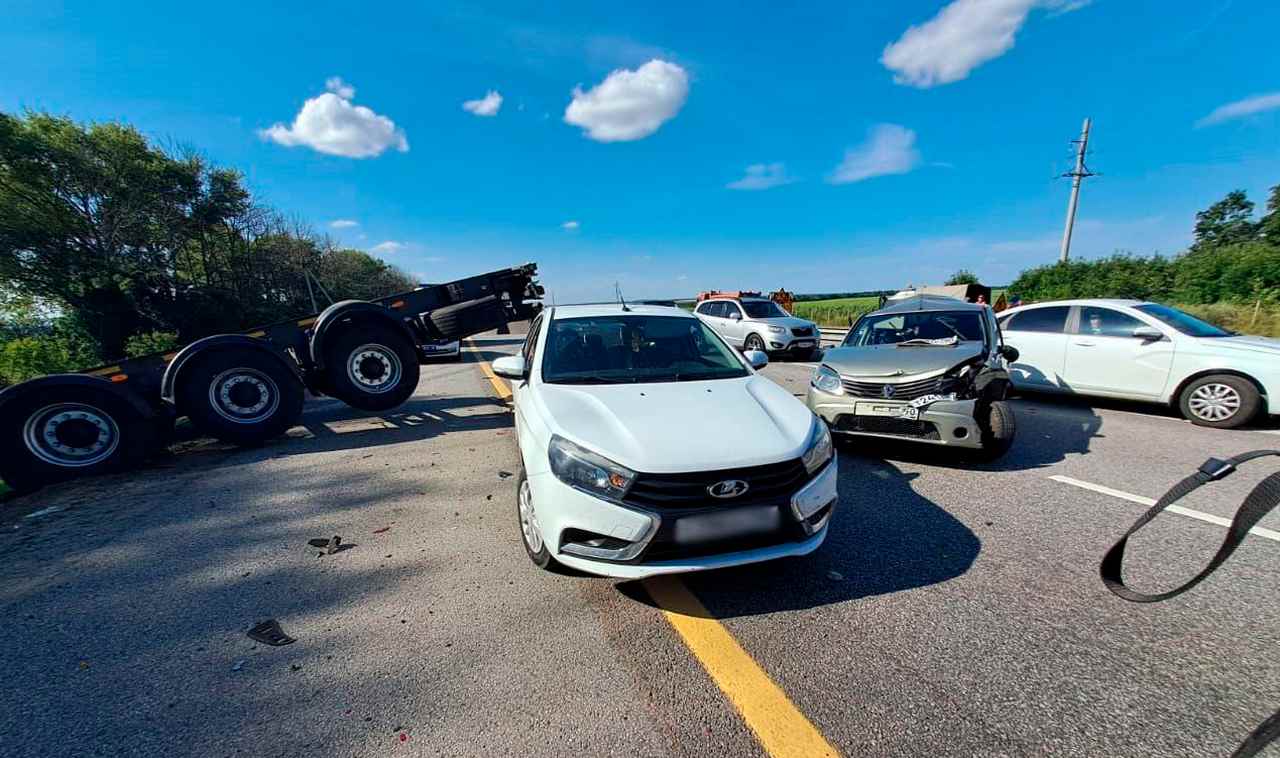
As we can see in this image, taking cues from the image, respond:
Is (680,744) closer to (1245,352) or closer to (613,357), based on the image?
(613,357)

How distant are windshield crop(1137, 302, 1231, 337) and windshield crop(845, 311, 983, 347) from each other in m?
2.65

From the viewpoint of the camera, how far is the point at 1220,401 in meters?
5.29

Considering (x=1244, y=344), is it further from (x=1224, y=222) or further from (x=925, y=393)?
(x=1224, y=222)

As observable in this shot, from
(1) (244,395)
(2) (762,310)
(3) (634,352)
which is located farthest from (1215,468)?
(2) (762,310)

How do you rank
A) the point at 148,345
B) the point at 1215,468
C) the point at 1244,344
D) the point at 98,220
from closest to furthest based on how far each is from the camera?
the point at 1215,468, the point at 1244,344, the point at 148,345, the point at 98,220

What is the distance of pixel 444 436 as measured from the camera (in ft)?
19.2

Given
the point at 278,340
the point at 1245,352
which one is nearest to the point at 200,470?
the point at 278,340

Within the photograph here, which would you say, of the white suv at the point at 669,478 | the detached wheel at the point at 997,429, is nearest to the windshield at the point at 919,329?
the detached wheel at the point at 997,429

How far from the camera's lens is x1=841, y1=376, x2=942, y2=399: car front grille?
4199mm

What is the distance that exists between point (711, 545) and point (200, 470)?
566cm

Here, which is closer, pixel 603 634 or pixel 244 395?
pixel 603 634

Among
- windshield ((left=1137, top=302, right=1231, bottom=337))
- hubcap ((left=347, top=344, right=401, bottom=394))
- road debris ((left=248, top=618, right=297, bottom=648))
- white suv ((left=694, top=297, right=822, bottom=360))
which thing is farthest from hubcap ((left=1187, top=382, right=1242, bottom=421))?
hubcap ((left=347, top=344, right=401, bottom=394))

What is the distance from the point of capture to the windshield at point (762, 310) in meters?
13.2

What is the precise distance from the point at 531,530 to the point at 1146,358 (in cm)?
771
